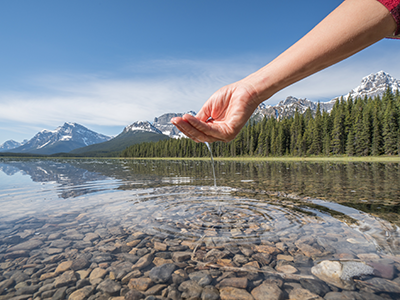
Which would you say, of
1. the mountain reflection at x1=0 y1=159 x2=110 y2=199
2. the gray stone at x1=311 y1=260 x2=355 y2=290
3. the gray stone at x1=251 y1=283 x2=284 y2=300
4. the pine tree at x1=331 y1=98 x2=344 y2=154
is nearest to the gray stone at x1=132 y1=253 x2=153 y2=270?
the gray stone at x1=251 y1=283 x2=284 y2=300

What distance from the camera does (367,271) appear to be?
2.43m

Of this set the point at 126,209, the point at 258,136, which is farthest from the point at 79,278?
the point at 258,136

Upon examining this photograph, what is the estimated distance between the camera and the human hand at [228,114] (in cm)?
311

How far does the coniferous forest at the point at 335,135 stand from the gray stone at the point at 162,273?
65313 mm

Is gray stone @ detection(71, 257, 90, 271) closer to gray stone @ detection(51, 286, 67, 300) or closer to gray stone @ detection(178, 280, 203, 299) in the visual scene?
gray stone @ detection(51, 286, 67, 300)

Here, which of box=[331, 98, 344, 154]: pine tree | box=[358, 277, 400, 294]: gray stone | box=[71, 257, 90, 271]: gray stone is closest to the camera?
box=[358, 277, 400, 294]: gray stone

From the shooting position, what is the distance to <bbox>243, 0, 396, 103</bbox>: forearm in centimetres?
173

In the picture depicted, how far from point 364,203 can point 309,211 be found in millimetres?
1957

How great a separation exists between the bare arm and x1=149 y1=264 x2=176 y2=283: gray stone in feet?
6.57

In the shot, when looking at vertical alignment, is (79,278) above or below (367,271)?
below

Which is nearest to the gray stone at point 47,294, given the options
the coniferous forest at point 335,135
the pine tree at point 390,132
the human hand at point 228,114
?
the human hand at point 228,114

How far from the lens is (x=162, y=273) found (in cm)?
254

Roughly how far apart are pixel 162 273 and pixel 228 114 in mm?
2522

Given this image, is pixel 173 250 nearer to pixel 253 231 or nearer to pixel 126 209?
pixel 253 231
